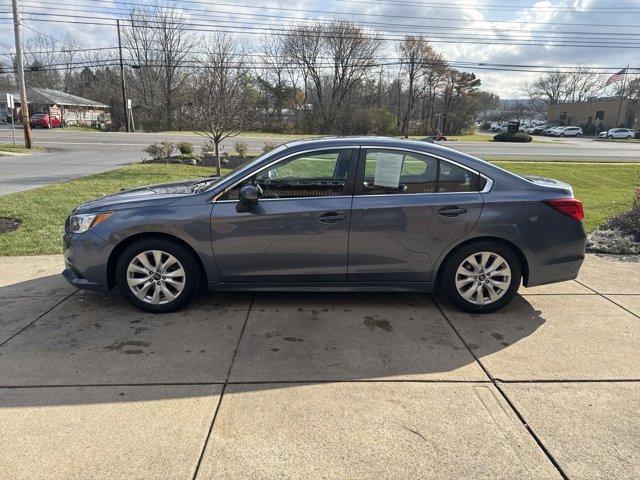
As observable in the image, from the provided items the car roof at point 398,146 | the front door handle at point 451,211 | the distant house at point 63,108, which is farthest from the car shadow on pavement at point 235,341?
the distant house at point 63,108

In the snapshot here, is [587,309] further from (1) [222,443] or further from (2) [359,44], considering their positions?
(2) [359,44]

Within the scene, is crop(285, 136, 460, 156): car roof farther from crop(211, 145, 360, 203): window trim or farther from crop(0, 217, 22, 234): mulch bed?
crop(0, 217, 22, 234): mulch bed

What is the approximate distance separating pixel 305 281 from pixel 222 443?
191 centimetres

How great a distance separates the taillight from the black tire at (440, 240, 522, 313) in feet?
1.83

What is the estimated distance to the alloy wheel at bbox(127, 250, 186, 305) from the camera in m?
4.28

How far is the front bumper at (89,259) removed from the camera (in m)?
4.27

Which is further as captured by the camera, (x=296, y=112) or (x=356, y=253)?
(x=296, y=112)

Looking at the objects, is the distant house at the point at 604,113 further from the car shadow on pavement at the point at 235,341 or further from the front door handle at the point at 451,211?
the car shadow on pavement at the point at 235,341

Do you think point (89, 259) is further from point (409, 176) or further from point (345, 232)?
point (409, 176)

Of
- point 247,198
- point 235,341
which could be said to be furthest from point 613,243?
point 235,341

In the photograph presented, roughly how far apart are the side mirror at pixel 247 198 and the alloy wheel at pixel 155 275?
0.77 meters

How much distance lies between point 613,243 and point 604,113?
77.9 meters

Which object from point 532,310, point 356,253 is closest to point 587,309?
point 532,310

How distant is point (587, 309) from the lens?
4.57 metres
